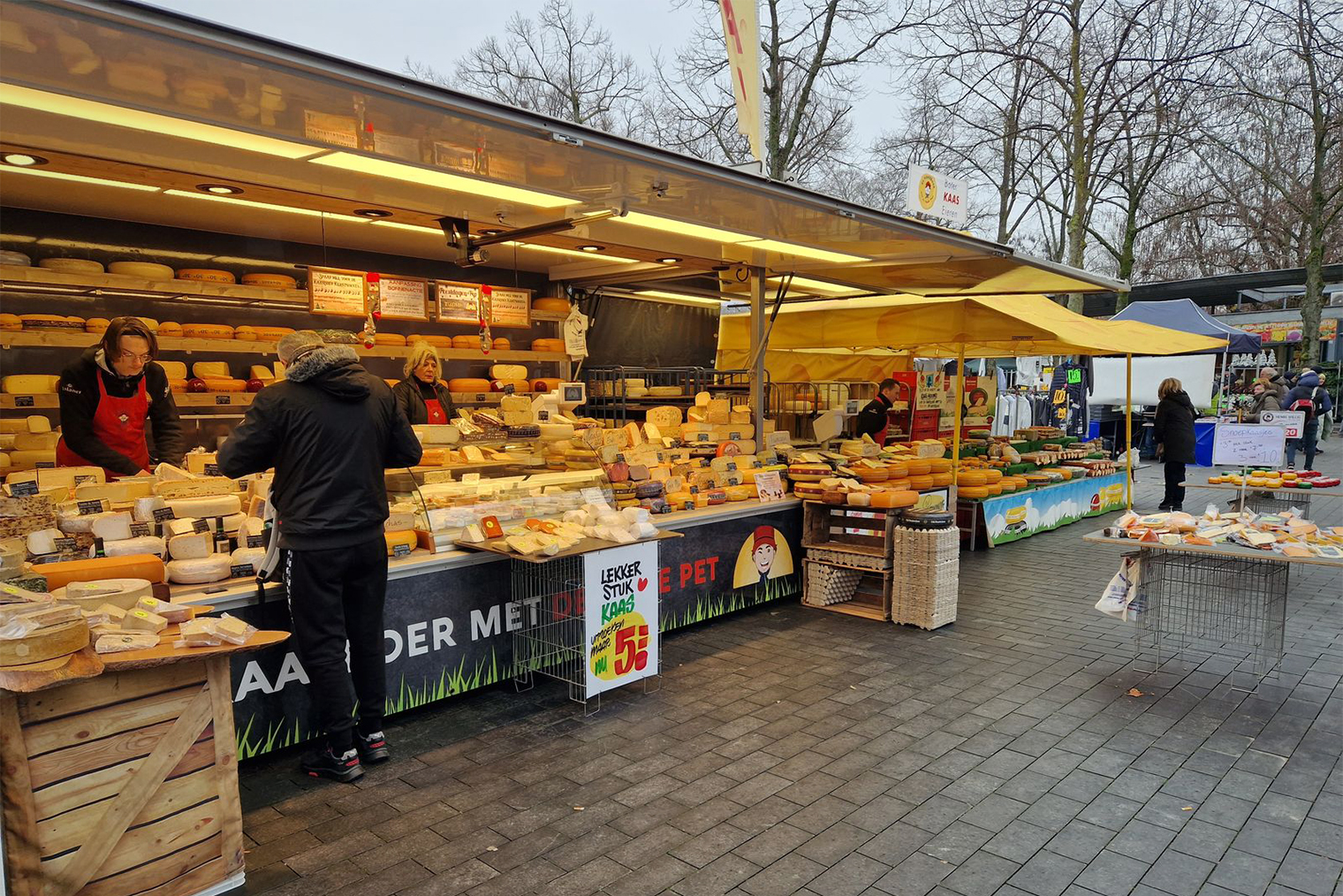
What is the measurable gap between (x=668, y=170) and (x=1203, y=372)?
19956 mm

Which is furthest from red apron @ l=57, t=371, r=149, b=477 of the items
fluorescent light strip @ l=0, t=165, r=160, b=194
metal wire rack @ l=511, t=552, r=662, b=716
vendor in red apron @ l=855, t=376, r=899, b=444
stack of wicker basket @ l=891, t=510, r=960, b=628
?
vendor in red apron @ l=855, t=376, r=899, b=444

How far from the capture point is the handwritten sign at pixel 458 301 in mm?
7477

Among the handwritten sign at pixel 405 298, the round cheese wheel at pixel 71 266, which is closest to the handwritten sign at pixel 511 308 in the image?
the handwritten sign at pixel 405 298

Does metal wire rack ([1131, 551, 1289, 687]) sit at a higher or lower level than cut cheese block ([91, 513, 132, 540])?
lower

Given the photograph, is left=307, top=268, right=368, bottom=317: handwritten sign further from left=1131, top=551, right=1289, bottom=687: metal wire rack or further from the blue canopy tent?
the blue canopy tent

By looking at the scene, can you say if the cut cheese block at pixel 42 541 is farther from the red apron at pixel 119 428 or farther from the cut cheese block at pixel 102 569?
the red apron at pixel 119 428

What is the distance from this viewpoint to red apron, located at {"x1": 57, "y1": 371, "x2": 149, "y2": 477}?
17.1 feet

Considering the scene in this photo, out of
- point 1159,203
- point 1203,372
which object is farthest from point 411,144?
point 1159,203

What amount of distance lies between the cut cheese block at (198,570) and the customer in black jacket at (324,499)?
0.42m

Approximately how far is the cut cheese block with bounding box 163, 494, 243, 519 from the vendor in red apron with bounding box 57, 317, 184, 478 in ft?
3.15

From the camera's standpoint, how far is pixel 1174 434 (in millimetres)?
11008

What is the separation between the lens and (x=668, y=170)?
409cm

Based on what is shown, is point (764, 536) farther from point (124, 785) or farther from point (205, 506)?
point (124, 785)

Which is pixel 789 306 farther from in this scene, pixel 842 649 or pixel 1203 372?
pixel 1203 372
